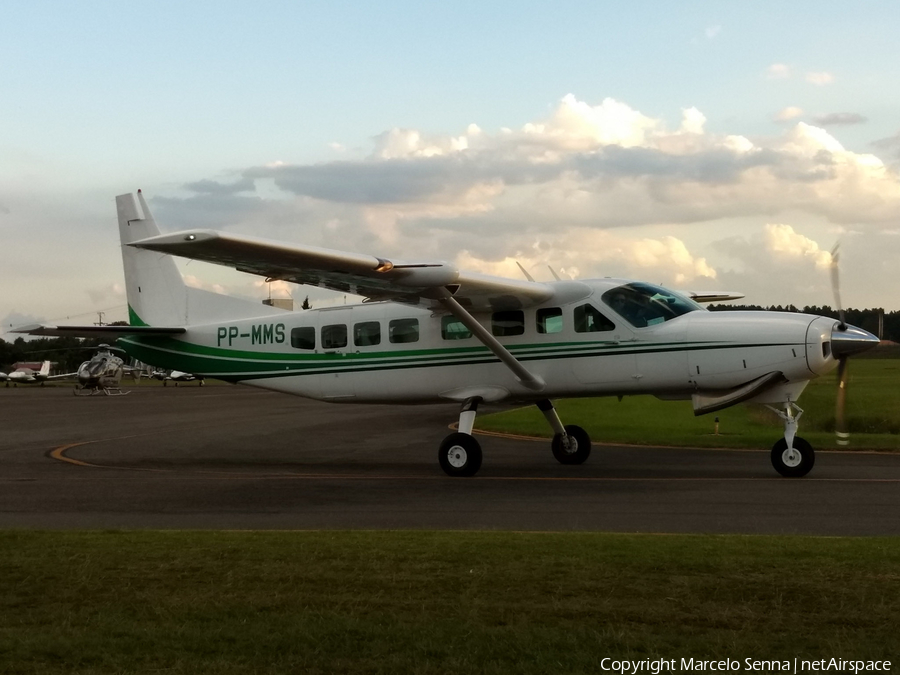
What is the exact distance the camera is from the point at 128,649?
17.5ft

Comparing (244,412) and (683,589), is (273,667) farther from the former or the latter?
(244,412)

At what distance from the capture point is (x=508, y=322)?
53.2 ft

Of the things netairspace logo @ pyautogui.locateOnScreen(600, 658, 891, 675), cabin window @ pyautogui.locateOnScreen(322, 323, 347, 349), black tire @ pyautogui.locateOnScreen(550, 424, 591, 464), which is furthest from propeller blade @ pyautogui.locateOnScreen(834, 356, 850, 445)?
netairspace logo @ pyautogui.locateOnScreen(600, 658, 891, 675)

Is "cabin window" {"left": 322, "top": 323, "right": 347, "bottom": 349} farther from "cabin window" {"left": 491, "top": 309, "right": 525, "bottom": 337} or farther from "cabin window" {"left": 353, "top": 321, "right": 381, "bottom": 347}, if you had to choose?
"cabin window" {"left": 491, "top": 309, "right": 525, "bottom": 337}

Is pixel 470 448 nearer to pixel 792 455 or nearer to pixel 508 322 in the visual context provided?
pixel 508 322

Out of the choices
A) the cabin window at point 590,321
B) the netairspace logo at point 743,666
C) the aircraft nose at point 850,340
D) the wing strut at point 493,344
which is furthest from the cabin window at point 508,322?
the netairspace logo at point 743,666

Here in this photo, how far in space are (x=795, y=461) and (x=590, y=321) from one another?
3666 millimetres

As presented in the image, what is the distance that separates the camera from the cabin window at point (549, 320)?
15.9 meters

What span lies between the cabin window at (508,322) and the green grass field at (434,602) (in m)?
7.55

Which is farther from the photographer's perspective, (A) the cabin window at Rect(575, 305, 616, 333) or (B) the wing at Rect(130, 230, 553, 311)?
(A) the cabin window at Rect(575, 305, 616, 333)

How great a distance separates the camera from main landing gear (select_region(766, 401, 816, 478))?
14.3m

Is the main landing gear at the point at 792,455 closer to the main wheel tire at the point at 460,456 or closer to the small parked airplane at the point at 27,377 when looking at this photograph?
the main wheel tire at the point at 460,456

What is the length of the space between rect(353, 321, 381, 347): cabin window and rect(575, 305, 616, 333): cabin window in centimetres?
353

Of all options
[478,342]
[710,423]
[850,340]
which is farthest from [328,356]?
[710,423]
